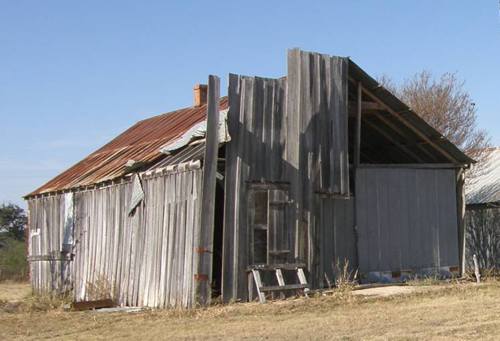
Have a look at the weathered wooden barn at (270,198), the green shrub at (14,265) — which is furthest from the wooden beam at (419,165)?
the green shrub at (14,265)

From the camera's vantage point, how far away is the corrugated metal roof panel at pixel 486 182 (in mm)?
25062

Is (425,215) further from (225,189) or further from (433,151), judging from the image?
(225,189)

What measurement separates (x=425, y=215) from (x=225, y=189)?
248 inches

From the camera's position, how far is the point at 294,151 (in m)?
16.3

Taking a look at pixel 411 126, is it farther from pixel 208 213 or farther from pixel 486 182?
pixel 486 182

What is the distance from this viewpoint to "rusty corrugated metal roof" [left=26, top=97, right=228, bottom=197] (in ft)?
62.2

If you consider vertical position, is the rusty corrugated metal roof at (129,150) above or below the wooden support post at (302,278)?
above

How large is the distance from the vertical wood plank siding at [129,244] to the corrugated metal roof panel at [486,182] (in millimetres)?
12884

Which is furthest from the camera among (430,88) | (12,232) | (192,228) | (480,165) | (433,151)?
(12,232)

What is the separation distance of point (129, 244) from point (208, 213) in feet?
10.9

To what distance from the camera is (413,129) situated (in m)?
18.6

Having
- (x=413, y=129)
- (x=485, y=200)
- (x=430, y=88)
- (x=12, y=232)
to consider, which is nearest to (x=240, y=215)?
(x=413, y=129)

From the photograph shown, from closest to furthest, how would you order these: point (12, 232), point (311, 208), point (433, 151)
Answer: point (311, 208), point (433, 151), point (12, 232)

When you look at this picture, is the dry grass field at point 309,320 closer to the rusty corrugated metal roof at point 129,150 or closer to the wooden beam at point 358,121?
the wooden beam at point 358,121
